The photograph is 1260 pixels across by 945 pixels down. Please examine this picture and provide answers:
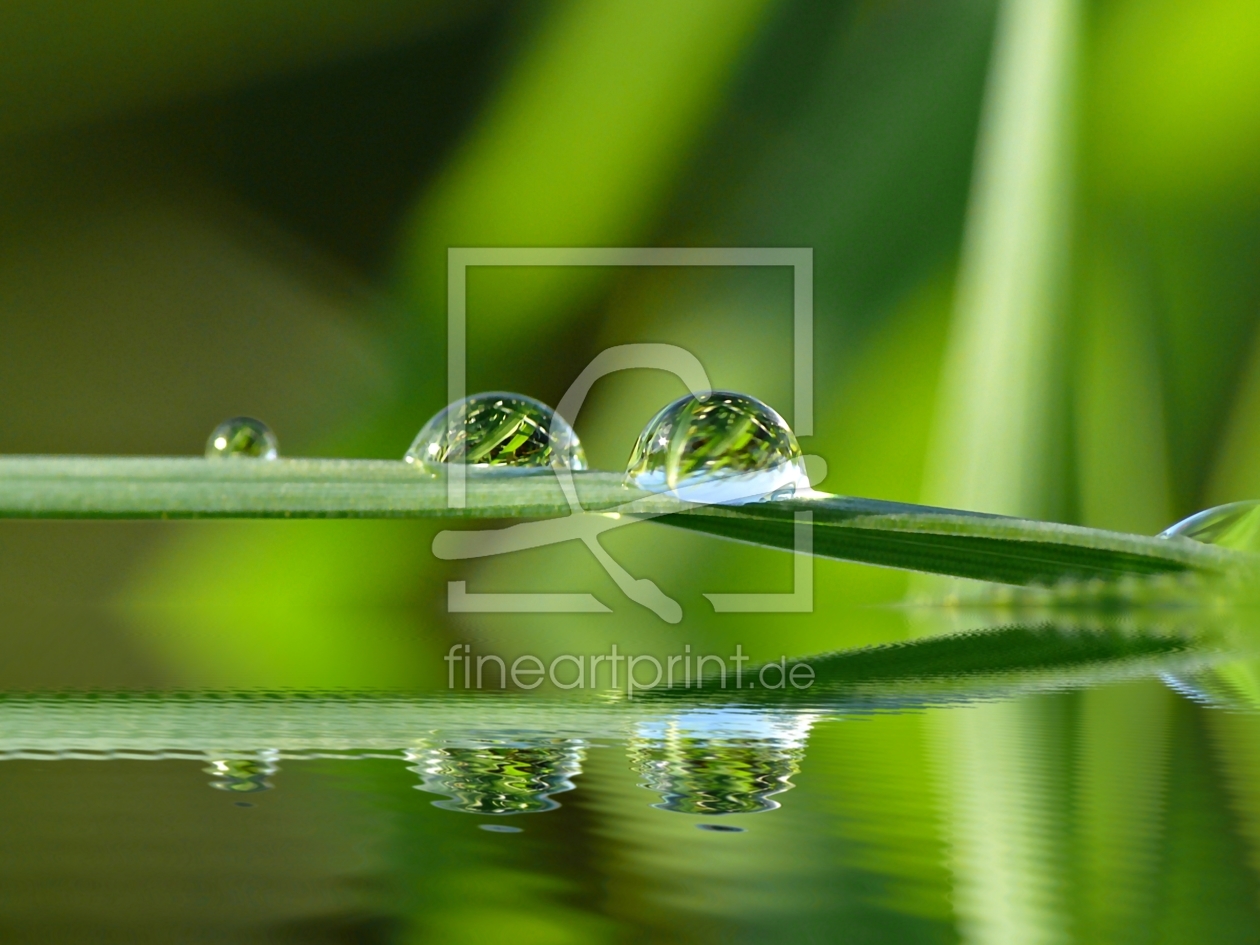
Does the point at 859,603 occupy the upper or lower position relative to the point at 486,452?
lower

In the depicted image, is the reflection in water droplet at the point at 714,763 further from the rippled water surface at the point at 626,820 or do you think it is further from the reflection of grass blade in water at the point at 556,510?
the reflection of grass blade in water at the point at 556,510

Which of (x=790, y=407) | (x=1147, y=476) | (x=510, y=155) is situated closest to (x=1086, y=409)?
(x=1147, y=476)

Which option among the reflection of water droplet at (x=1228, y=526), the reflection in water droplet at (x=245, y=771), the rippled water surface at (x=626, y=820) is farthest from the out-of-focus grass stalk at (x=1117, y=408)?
the reflection in water droplet at (x=245, y=771)

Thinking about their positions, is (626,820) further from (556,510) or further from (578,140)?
(578,140)

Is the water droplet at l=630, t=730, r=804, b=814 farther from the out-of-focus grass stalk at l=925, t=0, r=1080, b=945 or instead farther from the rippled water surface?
the out-of-focus grass stalk at l=925, t=0, r=1080, b=945

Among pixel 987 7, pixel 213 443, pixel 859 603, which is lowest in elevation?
pixel 859 603

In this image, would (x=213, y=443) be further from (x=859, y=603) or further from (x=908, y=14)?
(x=908, y=14)

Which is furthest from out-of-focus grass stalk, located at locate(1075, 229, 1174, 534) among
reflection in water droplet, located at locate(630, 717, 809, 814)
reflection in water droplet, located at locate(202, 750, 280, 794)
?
reflection in water droplet, located at locate(202, 750, 280, 794)

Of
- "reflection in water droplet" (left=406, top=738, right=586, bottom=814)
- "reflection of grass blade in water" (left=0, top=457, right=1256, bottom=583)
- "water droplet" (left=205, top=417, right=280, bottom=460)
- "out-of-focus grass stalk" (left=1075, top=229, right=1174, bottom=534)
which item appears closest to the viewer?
"reflection in water droplet" (left=406, top=738, right=586, bottom=814)
